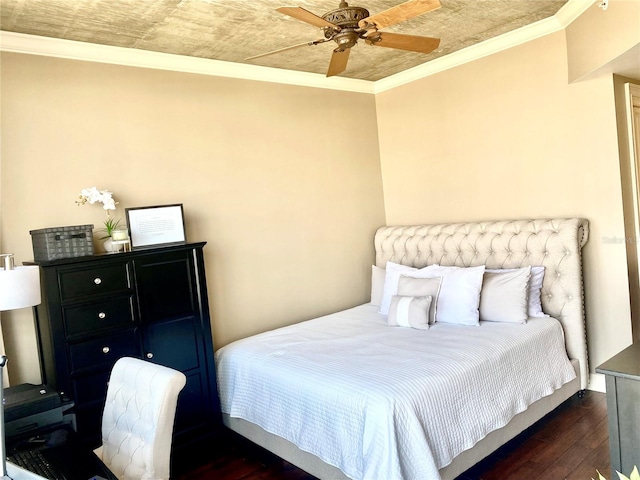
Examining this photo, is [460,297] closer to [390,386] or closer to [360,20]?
[390,386]

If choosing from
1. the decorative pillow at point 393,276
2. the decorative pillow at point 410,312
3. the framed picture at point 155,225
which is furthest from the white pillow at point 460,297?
the framed picture at point 155,225

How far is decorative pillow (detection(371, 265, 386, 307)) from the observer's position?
4.09 metres

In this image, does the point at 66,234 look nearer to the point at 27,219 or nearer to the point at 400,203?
the point at 27,219

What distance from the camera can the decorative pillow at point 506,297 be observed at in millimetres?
3195

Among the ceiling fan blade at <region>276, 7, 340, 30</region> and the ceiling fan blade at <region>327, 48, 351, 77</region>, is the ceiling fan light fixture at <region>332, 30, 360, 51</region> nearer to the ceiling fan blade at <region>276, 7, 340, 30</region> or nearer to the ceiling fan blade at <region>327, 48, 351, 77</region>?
the ceiling fan blade at <region>276, 7, 340, 30</region>

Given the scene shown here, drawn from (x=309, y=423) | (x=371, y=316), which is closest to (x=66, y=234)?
(x=309, y=423)

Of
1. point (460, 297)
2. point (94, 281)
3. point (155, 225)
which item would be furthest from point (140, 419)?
point (460, 297)

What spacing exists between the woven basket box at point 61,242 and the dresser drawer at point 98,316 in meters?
0.30

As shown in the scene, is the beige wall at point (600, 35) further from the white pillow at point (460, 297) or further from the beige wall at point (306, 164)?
the white pillow at point (460, 297)

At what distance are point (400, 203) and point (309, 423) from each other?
2629 millimetres

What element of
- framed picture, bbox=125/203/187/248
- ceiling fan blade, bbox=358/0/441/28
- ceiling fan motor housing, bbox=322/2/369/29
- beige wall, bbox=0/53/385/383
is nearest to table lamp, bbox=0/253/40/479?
beige wall, bbox=0/53/385/383

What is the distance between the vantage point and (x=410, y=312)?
3.28 m

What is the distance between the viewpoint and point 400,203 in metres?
4.60

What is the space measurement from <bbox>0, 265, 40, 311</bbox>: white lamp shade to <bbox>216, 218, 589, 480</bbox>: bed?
1280mm
